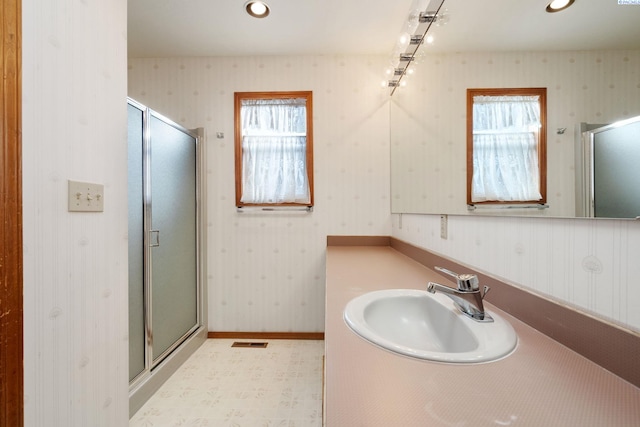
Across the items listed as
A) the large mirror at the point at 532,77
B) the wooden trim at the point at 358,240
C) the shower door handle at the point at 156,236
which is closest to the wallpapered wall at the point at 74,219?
the shower door handle at the point at 156,236

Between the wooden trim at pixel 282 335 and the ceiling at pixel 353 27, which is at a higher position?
the ceiling at pixel 353 27

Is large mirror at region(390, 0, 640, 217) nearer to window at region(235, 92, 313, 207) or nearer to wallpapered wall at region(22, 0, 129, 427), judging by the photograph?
window at region(235, 92, 313, 207)

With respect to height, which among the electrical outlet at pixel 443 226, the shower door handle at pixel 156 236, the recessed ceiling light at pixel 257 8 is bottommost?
the shower door handle at pixel 156 236

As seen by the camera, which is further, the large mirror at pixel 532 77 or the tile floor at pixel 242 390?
the tile floor at pixel 242 390

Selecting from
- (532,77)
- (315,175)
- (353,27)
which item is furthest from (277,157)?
(532,77)

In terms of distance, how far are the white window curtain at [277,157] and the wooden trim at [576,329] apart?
1.60 metres

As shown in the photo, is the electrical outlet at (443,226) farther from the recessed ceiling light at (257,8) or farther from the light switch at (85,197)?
the recessed ceiling light at (257,8)

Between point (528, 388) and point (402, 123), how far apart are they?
1.70 metres

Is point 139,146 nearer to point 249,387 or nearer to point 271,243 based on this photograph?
point 271,243

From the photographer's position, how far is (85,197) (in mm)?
855

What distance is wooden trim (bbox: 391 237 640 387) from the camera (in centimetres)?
44

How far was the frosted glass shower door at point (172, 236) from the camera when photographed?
5.29ft

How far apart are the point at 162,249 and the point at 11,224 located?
1084 mm

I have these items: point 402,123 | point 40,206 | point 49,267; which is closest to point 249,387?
point 49,267
